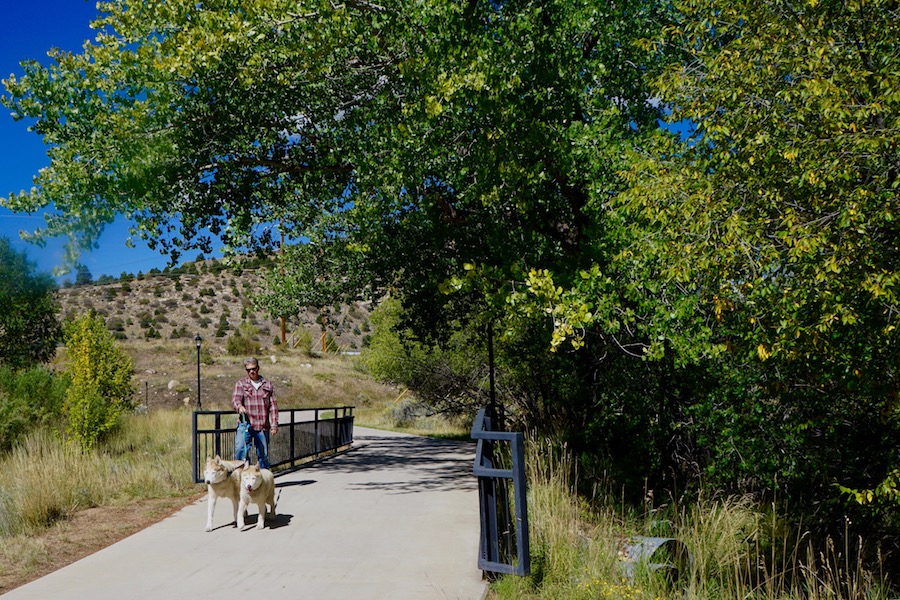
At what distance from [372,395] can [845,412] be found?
170 ft

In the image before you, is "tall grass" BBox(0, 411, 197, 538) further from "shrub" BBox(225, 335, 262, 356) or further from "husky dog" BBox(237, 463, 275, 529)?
"shrub" BBox(225, 335, 262, 356)

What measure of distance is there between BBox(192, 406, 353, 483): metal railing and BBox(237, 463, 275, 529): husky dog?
9.69 feet

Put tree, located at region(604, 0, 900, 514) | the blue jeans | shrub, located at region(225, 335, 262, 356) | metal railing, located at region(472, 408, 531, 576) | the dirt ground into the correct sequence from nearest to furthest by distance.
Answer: tree, located at region(604, 0, 900, 514), metal railing, located at region(472, 408, 531, 576), the dirt ground, the blue jeans, shrub, located at region(225, 335, 262, 356)

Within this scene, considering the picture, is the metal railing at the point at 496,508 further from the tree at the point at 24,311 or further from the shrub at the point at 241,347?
the shrub at the point at 241,347

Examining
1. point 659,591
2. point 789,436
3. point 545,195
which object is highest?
point 545,195

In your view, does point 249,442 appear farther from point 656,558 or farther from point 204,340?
point 204,340

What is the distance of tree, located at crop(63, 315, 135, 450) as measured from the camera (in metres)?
18.2

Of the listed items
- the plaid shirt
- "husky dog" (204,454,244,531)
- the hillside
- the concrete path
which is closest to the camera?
the concrete path

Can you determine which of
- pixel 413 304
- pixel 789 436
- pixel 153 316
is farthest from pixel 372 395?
pixel 789 436

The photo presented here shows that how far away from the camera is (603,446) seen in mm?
12789

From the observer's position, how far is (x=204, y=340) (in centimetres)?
7056

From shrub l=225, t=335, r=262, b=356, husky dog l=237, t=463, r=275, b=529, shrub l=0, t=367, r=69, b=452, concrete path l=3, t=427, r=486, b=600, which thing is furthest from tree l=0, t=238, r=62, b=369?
shrub l=225, t=335, r=262, b=356

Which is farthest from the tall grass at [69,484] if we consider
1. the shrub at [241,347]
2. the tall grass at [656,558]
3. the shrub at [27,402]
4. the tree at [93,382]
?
the shrub at [241,347]

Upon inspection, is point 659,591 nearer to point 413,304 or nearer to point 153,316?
point 413,304
